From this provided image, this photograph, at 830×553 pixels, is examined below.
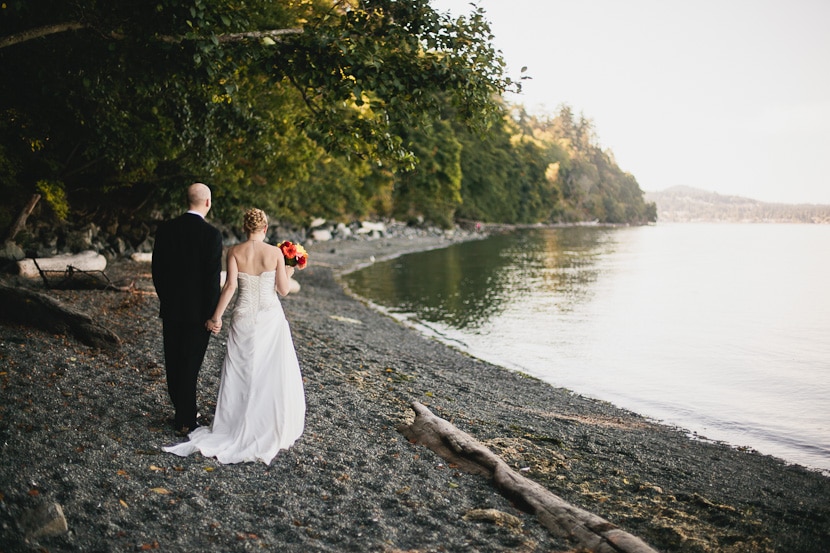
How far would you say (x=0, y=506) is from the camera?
4.99m

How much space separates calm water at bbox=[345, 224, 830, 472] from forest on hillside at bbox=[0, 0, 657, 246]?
21.4 feet

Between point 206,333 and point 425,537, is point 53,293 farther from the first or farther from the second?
point 425,537

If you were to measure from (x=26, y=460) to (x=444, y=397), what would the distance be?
22.2 ft

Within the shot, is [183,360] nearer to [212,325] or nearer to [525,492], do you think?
[212,325]

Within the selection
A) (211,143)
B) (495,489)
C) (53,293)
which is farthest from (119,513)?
(211,143)

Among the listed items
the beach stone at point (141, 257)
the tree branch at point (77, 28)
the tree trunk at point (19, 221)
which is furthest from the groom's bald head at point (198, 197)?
the beach stone at point (141, 257)

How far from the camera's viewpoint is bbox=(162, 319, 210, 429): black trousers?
7.05 metres

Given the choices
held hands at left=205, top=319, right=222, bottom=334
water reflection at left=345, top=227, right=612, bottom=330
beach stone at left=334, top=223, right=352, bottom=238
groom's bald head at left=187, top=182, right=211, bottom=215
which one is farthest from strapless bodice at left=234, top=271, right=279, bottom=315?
beach stone at left=334, top=223, right=352, bottom=238

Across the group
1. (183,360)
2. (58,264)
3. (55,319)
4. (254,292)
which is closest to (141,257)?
(58,264)

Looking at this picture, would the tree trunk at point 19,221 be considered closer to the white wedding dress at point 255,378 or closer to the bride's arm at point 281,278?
the white wedding dress at point 255,378

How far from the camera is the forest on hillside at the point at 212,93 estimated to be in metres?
10.1

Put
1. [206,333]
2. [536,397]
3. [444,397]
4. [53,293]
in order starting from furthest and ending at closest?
1. [53,293]
2. [536,397]
3. [444,397]
4. [206,333]

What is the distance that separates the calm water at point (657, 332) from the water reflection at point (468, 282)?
0.31 feet

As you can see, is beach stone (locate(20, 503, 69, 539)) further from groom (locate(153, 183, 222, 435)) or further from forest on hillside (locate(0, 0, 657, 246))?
forest on hillside (locate(0, 0, 657, 246))
